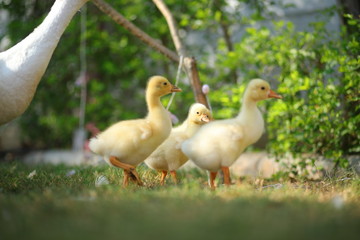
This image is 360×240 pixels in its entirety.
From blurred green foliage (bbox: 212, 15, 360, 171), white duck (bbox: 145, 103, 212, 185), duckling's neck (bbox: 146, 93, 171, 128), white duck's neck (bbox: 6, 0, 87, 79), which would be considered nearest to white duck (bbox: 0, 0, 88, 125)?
white duck's neck (bbox: 6, 0, 87, 79)

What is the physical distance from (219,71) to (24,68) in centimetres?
419

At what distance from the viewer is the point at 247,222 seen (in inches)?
66.7

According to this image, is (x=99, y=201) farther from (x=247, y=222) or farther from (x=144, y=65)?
(x=144, y=65)

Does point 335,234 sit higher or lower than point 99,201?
lower

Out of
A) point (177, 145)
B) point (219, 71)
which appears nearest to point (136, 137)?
point (177, 145)

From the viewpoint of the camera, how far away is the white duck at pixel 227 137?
106 inches

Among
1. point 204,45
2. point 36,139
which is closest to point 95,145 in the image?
point 204,45

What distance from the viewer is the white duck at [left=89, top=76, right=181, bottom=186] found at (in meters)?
2.82

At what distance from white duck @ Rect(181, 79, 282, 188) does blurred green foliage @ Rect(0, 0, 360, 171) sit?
4.17 ft

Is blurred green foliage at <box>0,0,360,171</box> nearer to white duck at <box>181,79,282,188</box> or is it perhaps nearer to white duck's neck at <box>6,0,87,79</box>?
white duck at <box>181,79,282,188</box>

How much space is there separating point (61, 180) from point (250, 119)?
1420mm

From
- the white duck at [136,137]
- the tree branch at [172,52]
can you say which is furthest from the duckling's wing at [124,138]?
the tree branch at [172,52]

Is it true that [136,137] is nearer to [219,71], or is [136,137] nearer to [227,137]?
[227,137]

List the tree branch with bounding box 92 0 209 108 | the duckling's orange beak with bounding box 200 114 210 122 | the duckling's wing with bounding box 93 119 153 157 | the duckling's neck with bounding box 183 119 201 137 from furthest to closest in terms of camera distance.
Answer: the tree branch with bounding box 92 0 209 108 < the duckling's neck with bounding box 183 119 201 137 < the duckling's orange beak with bounding box 200 114 210 122 < the duckling's wing with bounding box 93 119 153 157
